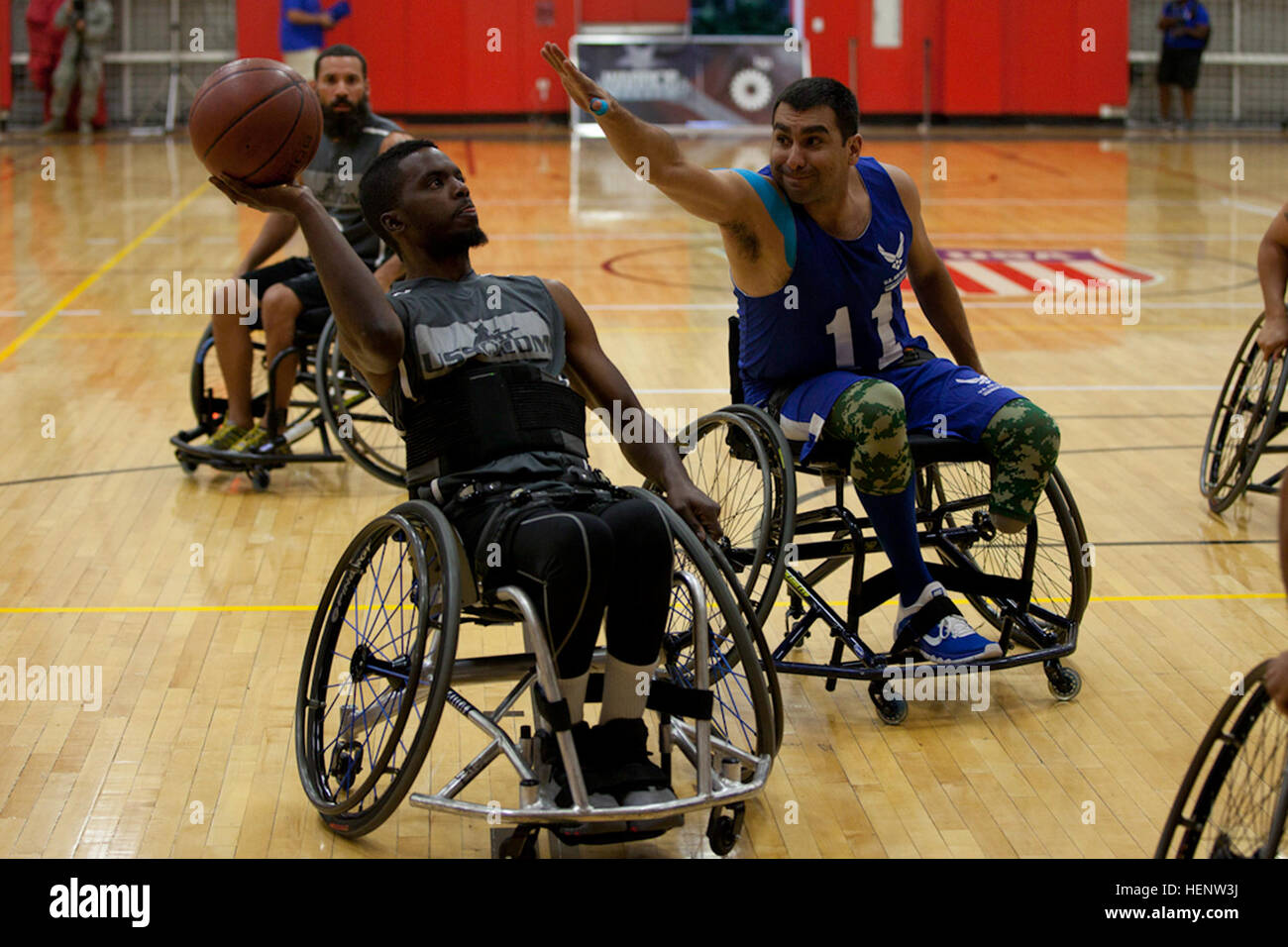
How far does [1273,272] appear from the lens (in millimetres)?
4207

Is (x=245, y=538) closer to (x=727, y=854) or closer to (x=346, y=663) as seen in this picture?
(x=346, y=663)

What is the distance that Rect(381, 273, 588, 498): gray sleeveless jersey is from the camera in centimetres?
272

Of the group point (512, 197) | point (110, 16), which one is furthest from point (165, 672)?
point (110, 16)

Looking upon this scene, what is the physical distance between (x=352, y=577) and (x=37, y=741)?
2.66 feet

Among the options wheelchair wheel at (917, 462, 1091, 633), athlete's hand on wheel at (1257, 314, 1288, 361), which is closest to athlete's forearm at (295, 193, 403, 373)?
wheelchair wheel at (917, 462, 1091, 633)

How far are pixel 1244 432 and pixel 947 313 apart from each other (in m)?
1.25

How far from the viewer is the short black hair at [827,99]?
335 cm

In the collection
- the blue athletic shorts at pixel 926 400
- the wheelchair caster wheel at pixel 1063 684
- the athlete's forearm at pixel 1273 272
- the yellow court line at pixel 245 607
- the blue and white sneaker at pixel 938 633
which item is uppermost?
the athlete's forearm at pixel 1273 272

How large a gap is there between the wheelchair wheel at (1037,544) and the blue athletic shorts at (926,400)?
7.5 inches

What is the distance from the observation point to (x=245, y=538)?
441 centimetres

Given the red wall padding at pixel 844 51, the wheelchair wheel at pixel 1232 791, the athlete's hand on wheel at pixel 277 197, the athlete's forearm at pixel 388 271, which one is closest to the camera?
the wheelchair wheel at pixel 1232 791

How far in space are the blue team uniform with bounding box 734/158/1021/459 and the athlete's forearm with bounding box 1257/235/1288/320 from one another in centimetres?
124

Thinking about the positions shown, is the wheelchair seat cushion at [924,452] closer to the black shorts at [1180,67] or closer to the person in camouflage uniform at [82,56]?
the person in camouflage uniform at [82,56]

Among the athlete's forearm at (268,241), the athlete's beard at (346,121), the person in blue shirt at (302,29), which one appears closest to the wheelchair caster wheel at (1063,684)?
the athlete's forearm at (268,241)
